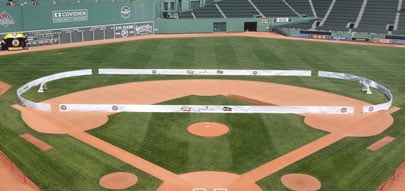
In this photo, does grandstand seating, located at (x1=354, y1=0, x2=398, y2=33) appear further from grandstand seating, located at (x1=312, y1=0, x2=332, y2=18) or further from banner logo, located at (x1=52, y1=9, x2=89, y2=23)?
banner logo, located at (x1=52, y1=9, x2=89, y2=23)

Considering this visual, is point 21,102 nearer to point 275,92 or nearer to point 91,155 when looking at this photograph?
point 91,155

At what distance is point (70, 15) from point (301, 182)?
2473 inches

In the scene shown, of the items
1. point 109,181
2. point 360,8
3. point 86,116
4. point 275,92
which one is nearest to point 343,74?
point 275,92

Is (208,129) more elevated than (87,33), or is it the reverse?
(87,33)

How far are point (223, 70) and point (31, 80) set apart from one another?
75.9 feet

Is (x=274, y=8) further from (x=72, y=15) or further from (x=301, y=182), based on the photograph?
(x=301, y=182)

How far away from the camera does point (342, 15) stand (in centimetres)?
9269

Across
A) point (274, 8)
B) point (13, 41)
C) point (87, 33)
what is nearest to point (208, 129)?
point (13, 41)

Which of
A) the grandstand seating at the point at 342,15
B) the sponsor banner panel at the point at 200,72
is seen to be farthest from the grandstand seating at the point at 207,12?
the sponsor banner panel at the point at 200,72

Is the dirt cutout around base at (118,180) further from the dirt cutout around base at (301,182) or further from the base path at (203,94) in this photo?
the dirt cutout around base at (301,182)

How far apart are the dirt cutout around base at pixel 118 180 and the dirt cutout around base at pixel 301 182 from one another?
9.14 metres

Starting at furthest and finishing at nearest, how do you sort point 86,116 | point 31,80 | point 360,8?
point 360,8 → point 31,80 → point 86,116

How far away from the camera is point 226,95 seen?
42719 millimetres

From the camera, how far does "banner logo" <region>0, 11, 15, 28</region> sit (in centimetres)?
6835
